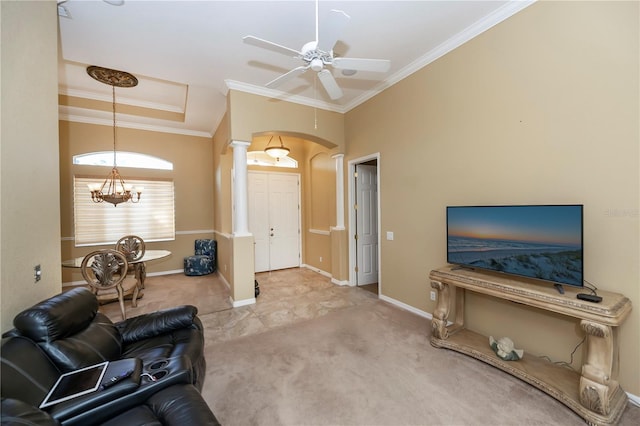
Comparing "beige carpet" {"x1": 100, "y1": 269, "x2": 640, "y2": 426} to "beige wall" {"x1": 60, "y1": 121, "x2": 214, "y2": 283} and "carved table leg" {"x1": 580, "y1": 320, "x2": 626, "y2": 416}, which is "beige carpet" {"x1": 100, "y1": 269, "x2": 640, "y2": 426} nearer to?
"carved table leg" {"x1": 580, "y1": 320, "x2": 626, "y2": 416}

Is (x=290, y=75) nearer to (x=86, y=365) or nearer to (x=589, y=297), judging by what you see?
(x=86, y=365)

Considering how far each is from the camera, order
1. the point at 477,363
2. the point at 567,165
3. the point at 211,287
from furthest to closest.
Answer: the point at 211,287
the point at 477,363
the point at 567,165

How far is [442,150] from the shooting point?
317cm

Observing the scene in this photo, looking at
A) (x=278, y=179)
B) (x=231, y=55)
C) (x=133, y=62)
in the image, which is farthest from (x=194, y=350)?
(x=278, y=179)

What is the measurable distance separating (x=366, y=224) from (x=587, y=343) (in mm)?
3389

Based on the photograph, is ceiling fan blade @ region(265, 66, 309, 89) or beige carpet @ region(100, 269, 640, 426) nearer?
beige carpet @ region(100, 269, 640, 426)

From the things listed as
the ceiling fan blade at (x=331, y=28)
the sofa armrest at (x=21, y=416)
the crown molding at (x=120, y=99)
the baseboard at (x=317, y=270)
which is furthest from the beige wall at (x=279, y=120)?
the sofa armrest at (x=21, y=416)

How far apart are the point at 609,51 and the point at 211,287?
5.86 metres

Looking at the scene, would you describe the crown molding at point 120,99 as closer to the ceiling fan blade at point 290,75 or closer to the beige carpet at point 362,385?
the ceiling fan blade at point 290,75

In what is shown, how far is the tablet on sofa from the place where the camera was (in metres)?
1.28

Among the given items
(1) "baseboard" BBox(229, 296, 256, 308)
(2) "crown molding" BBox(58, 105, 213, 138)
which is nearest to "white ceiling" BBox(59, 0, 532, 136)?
(2) "crown molding" BBox(58, 105, 213, 138)

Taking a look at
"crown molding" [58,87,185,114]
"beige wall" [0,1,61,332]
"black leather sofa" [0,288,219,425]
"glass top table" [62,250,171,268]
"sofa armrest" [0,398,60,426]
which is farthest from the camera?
"crown molding" [58,87,185,114]

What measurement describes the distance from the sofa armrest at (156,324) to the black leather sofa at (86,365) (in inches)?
3.3

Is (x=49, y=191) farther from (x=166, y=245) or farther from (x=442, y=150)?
(x=166, y=245)
